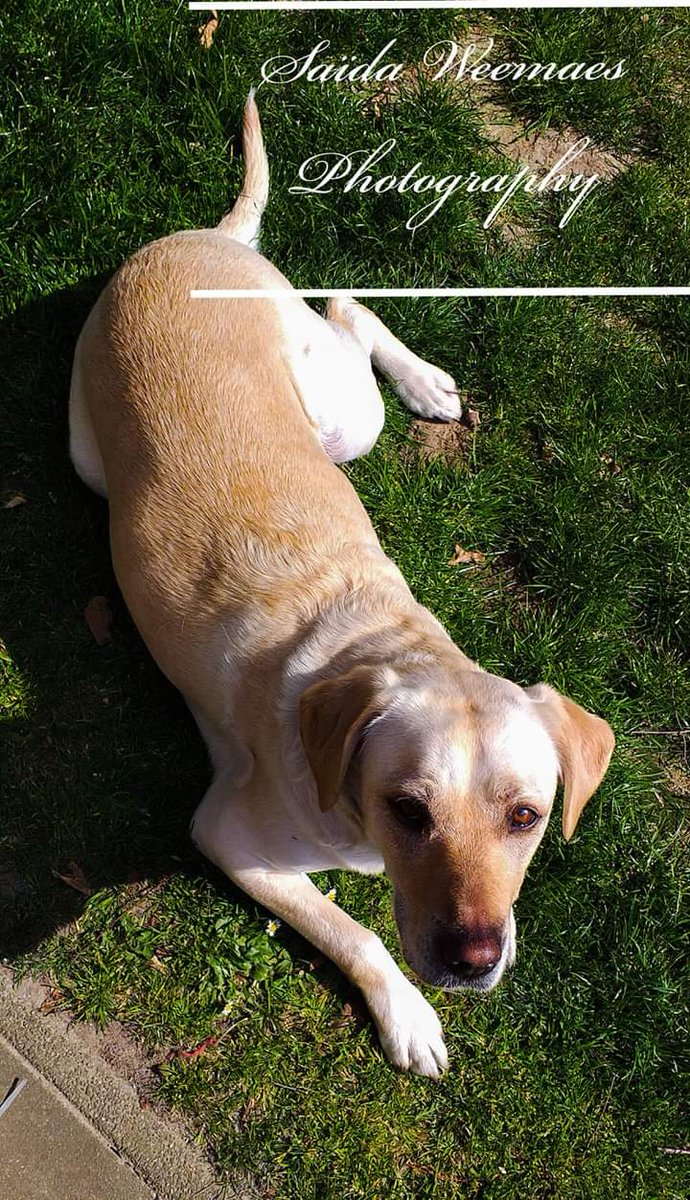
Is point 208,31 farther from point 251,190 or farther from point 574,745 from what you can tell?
point 574,745

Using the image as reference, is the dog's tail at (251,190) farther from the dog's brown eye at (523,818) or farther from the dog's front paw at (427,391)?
the dog's brown eye at (523,818)

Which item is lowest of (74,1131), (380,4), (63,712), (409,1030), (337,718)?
(409,1030)

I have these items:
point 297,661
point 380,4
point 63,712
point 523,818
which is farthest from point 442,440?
point 523,818

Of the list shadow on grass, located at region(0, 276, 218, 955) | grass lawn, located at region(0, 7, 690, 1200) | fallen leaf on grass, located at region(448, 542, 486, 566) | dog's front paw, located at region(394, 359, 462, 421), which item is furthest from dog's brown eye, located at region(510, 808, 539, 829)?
dog's front paw, located at region(394, 359, 462, 421)

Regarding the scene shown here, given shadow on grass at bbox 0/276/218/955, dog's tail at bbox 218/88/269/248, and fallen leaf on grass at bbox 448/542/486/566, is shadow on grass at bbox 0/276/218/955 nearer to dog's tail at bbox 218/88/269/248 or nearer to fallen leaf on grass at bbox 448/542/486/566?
dog's tail at bbox 218/88/269/248

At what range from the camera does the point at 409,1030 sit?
4.21 meters

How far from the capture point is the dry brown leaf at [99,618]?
476cm

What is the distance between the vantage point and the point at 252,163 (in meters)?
5.27

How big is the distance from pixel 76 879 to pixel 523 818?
212cm

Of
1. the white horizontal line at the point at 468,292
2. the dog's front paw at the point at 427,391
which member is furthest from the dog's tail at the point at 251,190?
the dog's front paw at the point at 427,391

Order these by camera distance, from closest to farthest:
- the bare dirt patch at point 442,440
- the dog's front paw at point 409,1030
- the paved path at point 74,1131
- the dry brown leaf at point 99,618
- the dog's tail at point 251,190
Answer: the paved path at point 74,1131 < the dog's front paw at point 409,1030 < the dry brown leaf at point 99,618 < the dog's tail at point 251,190 < the bare dirt patch at point 442,440

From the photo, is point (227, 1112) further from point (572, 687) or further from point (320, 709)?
point (572, 687)

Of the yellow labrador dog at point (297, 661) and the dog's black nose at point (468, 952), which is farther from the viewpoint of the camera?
the yellow labrador dog at point (297, 661)

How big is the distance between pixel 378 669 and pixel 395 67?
12.8ft
